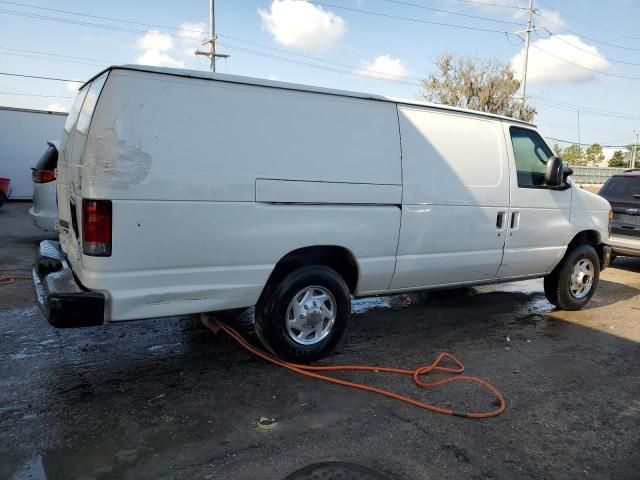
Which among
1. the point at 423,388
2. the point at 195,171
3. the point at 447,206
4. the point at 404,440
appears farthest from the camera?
the point at 447,206

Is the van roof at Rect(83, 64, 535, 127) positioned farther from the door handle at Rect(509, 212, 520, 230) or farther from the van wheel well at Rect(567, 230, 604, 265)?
the van wheel well at Rect(567, 230, 604, 265)

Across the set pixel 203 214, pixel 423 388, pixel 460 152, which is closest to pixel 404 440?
pixel 423 388

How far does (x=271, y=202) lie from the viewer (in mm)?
3791

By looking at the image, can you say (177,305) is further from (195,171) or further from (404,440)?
(404,440)

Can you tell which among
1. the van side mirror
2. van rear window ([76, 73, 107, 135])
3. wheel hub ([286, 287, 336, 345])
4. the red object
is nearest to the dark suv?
the van side mirror

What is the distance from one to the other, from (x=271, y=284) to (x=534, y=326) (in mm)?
3308

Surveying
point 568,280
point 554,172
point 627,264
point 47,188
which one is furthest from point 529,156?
point 47,188

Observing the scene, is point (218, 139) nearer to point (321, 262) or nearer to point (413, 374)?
point (321, 262)

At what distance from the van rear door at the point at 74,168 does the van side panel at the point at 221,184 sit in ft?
0.76

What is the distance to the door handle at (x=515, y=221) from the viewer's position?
535 cm

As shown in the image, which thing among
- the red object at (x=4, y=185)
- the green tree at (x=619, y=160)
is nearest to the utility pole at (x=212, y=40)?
the red object at (x=4, y=185)

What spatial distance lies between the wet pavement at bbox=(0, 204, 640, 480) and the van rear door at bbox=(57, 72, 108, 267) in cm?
97

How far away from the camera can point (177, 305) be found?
11.7ft

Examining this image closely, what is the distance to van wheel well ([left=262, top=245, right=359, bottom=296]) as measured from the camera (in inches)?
161
